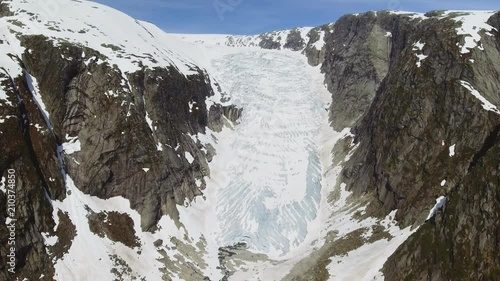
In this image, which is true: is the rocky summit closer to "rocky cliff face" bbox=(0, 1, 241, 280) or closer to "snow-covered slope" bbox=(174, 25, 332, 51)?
"rocky cliff face" bbox=(0, 1, 241, 280)

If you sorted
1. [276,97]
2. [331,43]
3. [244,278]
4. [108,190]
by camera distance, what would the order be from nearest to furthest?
[244,278]
[108,190]
[276,97]
[331,43]

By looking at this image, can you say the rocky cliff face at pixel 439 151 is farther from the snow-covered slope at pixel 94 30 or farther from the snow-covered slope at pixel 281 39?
the snow-covered slope at pixel 281 39

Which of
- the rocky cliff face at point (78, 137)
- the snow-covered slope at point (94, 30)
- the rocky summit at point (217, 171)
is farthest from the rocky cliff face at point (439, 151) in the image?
the snow-covered slope at point (94, 30)

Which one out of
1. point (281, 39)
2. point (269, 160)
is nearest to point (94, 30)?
point (269, 160)

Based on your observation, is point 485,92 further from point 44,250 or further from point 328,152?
point 44,250

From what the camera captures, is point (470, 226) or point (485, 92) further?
point (485, 92)

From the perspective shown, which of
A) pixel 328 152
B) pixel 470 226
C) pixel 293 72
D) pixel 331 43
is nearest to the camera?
pixel 470 226

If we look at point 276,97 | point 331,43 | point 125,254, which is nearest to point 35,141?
point 125,254

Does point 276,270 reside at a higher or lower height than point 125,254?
lower
